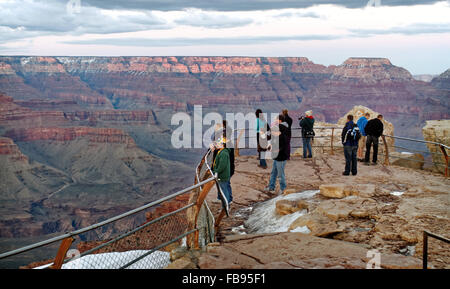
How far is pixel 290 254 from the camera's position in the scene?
5770mm

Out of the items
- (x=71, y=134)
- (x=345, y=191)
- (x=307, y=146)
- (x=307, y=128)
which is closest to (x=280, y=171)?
(x=345, y=191)

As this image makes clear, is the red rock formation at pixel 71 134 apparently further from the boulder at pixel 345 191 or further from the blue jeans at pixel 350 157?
the boulder at pixel 345 191

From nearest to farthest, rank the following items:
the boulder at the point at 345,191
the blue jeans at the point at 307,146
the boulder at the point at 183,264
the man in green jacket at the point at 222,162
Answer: the boulder at the point at 183,264 < the man in green jacket at the point at 222,162 < the boulder at the point at 345,191 < the blue jeans at the point at 307,146

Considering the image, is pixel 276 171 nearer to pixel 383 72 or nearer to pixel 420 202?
pixel 420 202

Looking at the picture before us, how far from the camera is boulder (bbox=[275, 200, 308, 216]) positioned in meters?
8.45

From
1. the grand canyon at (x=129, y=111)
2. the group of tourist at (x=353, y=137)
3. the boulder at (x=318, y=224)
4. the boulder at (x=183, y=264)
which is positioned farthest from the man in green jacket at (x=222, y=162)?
the grand canyon at (x=129, y=111)

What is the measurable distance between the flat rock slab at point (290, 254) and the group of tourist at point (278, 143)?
181 cm

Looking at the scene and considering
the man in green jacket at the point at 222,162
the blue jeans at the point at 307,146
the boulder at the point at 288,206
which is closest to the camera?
the man in green jacket at the point at 222,162

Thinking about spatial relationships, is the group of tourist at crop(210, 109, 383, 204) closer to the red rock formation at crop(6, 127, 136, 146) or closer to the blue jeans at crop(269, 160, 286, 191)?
the blue jeans at crop(269, 160, 286, 191)

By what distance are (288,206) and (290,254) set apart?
9.15 ft

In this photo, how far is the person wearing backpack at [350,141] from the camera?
11.7 m

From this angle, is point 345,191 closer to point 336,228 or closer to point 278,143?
point 278,143
